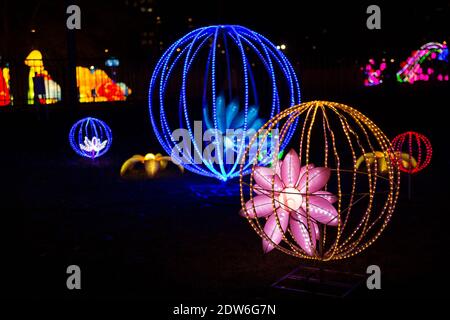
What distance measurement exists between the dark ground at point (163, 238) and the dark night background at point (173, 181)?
0.07 ft

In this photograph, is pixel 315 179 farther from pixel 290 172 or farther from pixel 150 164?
pixel 150 164

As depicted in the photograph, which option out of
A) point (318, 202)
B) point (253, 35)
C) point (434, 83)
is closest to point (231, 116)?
point (253, 35)

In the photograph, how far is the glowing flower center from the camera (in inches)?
274

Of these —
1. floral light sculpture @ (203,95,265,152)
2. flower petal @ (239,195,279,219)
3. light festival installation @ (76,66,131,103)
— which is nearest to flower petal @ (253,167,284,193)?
flower petal @ (239,195,279,219)

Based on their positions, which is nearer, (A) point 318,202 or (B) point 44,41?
(A) point 318,202

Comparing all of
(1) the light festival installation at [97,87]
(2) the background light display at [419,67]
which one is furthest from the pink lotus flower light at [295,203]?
(2) the background light display at [419,67]

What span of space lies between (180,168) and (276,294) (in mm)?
7117

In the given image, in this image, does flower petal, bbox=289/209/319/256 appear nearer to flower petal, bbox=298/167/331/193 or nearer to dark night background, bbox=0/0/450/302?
flower petal, bbox=298/167/331/193

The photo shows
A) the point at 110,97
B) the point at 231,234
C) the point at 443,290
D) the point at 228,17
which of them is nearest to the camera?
the point at 443,290

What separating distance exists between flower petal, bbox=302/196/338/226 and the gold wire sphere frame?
3.3 inches

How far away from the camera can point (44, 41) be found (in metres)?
25.0

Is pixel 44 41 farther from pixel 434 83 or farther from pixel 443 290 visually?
pixel 443 290

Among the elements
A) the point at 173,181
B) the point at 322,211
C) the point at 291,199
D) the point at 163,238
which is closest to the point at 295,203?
the point at 291,199
